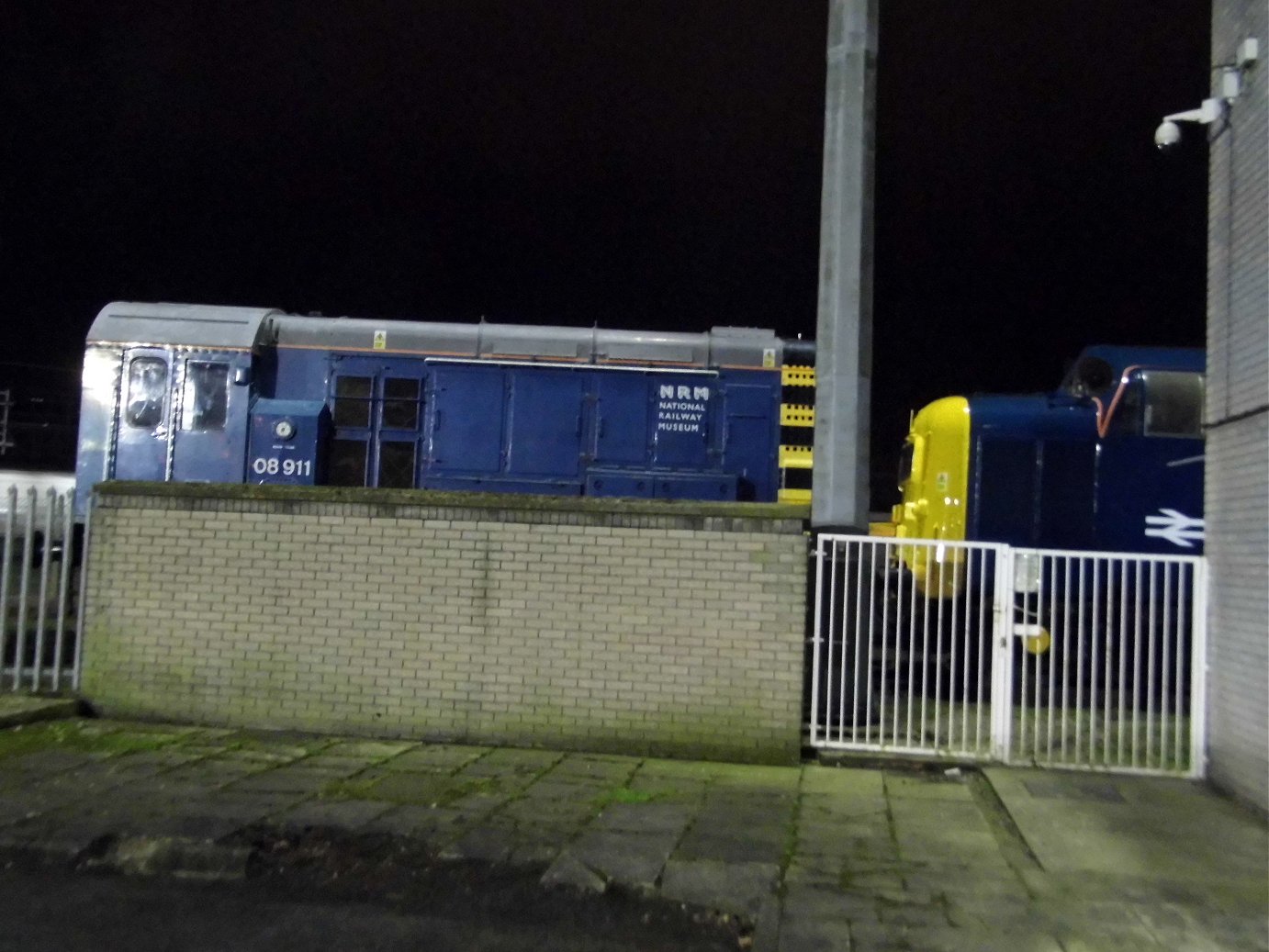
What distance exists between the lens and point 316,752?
8258mm

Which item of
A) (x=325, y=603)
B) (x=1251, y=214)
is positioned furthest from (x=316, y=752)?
(x=1251, y=214)

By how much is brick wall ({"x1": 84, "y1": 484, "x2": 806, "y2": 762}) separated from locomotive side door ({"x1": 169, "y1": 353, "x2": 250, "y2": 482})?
139 inches

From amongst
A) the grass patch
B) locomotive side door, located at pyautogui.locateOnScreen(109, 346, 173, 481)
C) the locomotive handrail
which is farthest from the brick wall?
the locomotive handrail

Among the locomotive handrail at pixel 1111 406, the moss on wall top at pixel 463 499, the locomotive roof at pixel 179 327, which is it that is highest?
the locomotive roof at pixel 179 327

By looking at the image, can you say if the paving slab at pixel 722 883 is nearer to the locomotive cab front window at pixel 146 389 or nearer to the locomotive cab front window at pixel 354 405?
the locomotive cab front window at pixel 354 405

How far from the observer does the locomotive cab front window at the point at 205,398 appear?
12.9 m

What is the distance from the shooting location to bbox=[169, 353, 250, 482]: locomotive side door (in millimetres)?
12859

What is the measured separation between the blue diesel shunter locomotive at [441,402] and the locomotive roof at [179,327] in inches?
0.8

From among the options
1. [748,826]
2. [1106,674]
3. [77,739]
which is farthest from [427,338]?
[1106,674]

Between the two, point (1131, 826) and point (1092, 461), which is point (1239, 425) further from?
point (1092, 461)

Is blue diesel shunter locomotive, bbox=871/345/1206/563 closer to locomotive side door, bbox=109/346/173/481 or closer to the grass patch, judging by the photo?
the grass patch

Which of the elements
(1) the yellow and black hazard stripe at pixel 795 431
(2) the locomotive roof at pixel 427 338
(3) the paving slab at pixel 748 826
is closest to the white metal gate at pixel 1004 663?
(3) the paving slab at pixel 748 826

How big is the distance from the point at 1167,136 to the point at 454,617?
6.57 metres

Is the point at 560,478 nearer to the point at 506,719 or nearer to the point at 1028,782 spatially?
the point at 506,719
